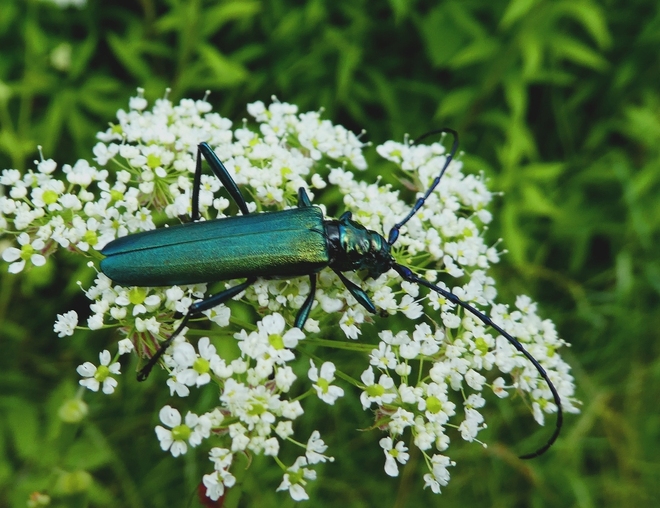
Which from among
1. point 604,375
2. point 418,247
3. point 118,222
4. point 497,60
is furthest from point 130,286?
point 604,375

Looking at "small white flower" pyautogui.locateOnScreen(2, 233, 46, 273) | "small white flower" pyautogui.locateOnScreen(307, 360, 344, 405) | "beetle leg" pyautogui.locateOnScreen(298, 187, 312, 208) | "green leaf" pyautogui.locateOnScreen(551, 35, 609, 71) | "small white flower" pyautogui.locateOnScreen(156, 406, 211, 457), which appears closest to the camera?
"small white flower" pyautogui.locateOnScreen(156, 406, 211, 457)

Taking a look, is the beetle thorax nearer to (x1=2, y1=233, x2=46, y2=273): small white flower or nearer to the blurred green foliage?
(x1=2, y1=233, x2=46, y2=273): small white flower

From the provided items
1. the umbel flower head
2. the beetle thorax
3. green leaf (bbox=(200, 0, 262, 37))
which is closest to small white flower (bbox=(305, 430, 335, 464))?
the umbel flower head

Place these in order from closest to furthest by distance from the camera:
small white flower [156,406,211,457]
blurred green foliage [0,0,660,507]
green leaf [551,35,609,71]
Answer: small white flower [156,406,211,457] < blurred green foliage [0,0,660,507] < green leaf [551,35,609,71]

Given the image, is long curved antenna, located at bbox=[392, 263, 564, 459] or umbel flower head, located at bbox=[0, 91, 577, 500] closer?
umbel flower head, located at bbox=[0, 91, 577, 500]

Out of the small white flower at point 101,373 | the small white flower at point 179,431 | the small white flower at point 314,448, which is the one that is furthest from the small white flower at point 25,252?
the small white flower at point 314,448

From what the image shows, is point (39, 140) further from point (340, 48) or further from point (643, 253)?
point (643, 253)

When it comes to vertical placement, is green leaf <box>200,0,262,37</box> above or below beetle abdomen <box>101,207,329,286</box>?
above
